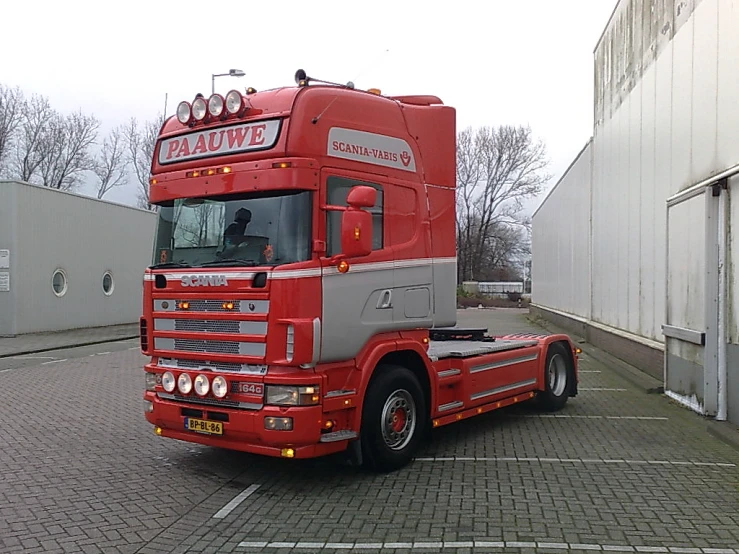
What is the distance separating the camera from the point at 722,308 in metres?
9.09

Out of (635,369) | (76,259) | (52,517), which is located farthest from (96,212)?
(52,517)

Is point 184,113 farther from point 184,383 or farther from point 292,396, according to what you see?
point 292,396

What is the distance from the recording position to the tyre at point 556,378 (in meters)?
10.2

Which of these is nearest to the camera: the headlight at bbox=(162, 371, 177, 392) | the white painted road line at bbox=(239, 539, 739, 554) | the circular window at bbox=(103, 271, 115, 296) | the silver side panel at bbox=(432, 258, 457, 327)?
the white painted road line at bbox=(239, 539, 739, 554)

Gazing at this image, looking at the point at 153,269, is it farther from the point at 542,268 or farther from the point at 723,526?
the point at 542,268

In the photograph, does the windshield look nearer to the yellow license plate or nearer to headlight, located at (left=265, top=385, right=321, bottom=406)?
headlight, located at (left=265, top=385, right=321, bottom=406)

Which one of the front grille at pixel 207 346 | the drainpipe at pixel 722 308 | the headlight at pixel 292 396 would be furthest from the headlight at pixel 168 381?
the drainpipe at pixel 722 308

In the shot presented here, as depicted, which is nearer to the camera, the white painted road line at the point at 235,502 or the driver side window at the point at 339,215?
the white painted road line at the point at 235,502

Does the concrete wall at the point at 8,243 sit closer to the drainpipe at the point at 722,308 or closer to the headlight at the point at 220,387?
the headlight at the point at 220,387

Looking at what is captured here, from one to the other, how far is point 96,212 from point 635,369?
68.0 ft

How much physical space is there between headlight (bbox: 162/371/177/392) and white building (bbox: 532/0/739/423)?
6.56 m

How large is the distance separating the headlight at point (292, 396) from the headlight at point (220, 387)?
457 millimetres

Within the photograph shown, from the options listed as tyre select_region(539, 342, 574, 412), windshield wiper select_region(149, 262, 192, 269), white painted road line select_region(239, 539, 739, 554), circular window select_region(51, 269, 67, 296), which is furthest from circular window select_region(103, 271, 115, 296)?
white painted road line select_region(239, 539, 739, 554)

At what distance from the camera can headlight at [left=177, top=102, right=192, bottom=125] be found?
7086mm
